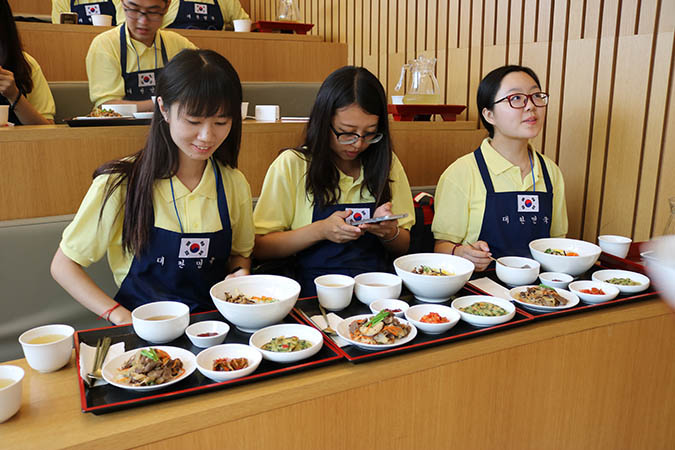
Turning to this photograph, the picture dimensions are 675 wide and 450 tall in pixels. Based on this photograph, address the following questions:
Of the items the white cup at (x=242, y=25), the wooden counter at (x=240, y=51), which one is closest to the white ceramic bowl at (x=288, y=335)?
the wooden counter at (x=240, y=51)

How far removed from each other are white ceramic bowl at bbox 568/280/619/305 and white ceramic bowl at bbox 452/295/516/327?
0.23m

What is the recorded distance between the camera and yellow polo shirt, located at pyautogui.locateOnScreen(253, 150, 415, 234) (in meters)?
1.99

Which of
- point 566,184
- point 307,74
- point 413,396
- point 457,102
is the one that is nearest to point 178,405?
point 413,396

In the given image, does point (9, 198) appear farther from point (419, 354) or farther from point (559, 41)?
point (559, 41)

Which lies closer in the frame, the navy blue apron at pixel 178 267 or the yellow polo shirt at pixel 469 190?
the navy blue apron at pixel 178 267

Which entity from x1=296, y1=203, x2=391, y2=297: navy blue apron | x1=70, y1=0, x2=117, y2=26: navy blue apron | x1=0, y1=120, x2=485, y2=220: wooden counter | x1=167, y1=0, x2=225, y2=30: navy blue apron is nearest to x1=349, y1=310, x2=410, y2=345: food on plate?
x1=296, y1=203, x2=391, y2=297: navy blue apron

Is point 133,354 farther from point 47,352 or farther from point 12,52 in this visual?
point 12,52

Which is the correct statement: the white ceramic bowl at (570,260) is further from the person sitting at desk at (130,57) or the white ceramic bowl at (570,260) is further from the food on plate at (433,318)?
the person sitting at desk at (130,57)

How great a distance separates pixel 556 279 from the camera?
158cm

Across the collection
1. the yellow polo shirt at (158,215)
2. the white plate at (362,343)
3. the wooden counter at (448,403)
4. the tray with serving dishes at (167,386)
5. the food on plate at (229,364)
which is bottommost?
the wooden counter at (448,403)

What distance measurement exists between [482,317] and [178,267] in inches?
35.2

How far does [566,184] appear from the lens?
2643 millimetres

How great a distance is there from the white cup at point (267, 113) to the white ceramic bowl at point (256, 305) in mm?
1354

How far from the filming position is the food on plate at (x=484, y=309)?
4.33 ft
